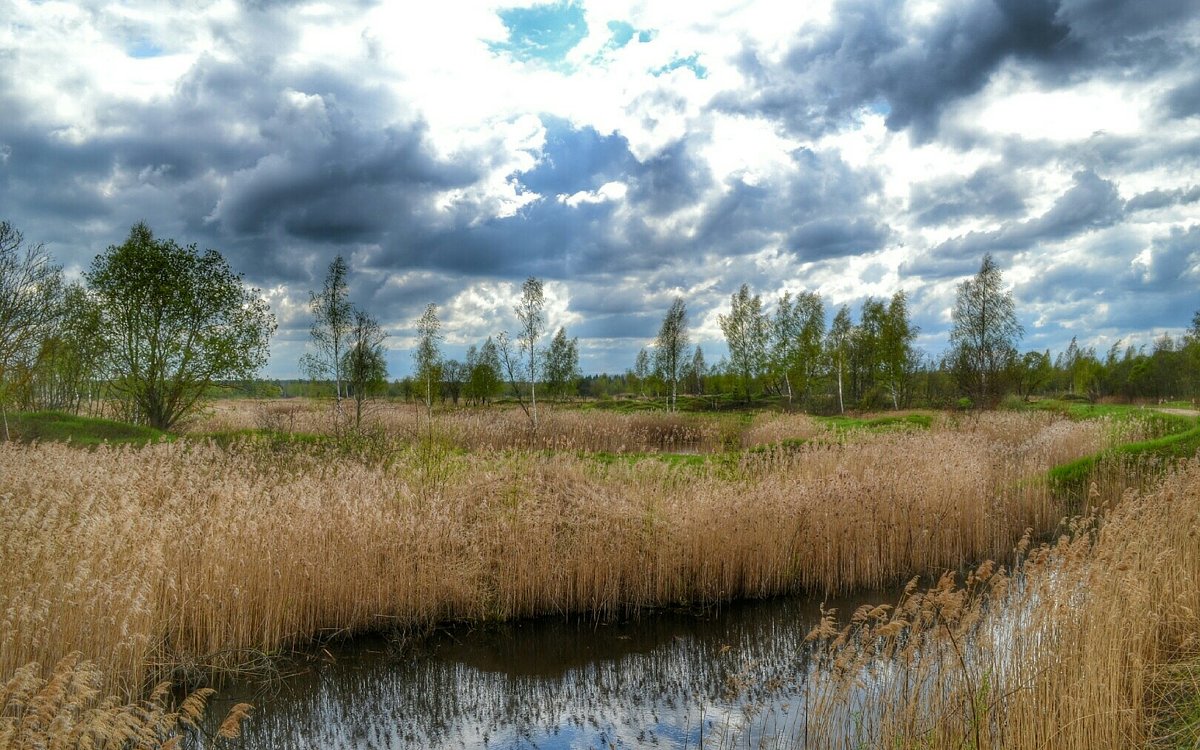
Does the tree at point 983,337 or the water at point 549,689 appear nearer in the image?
the water at point 549,689

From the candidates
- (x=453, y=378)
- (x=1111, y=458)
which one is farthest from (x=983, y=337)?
(x=453, y=378)

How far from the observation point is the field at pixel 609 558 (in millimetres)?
5023

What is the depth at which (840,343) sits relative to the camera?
155 feet

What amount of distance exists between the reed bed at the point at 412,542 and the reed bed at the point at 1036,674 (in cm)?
317

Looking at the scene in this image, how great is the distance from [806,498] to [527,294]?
81.9 feet

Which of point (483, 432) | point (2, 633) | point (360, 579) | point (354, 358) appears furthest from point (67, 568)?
point (354, 358)

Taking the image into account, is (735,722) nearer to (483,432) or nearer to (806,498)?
(806,498)

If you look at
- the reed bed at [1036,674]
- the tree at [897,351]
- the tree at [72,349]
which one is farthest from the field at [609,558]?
the tree at [897,351]

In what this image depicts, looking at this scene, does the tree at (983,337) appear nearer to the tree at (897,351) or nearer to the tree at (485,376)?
the tree at (897,351)

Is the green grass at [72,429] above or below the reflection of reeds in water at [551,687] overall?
above

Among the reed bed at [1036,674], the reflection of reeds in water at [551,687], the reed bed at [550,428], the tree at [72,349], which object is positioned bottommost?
the reflection of reeds in water at [551,687]

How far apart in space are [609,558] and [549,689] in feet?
7.20

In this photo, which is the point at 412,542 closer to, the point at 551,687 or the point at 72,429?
the point at 551,687

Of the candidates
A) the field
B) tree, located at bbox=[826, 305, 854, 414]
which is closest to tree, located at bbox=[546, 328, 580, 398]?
tree, located at bbox=[826, 305, 854, 414]
